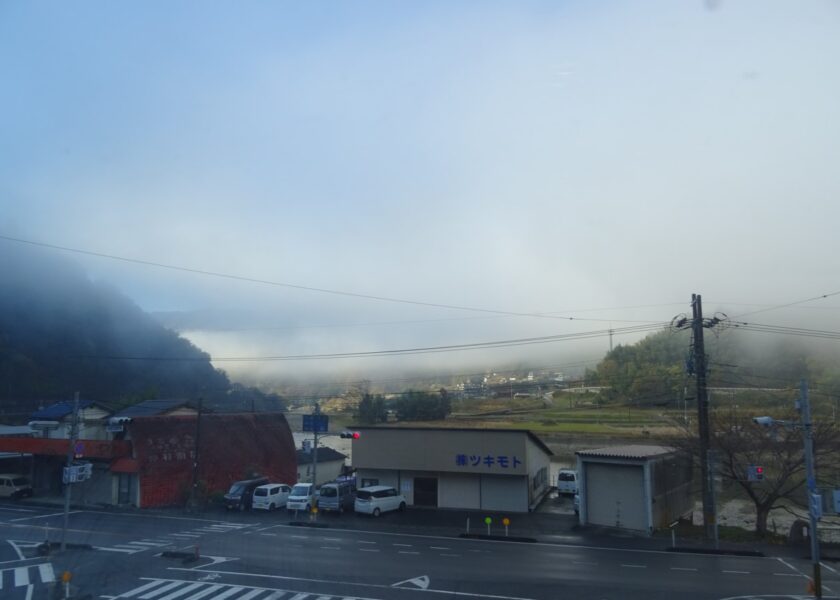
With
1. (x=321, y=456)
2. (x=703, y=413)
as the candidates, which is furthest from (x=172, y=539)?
(x=321, y=456)

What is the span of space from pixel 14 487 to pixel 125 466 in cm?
912

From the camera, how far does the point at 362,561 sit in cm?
2036

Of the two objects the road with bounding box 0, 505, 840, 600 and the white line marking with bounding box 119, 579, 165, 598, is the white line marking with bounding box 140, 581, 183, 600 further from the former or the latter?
the white line marking with bounding box 119, 579, 165, 598

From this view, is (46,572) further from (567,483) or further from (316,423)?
(567,483)

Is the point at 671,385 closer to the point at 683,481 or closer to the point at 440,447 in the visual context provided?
the point at 683,481

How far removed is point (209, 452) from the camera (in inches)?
A: 1652

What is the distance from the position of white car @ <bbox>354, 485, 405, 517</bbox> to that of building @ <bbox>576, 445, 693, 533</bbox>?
982 centimetres

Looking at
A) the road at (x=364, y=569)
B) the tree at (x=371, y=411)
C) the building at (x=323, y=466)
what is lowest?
the building at (x=323, y=466)

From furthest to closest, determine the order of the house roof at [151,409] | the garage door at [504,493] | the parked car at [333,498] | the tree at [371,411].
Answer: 1. the tree at [371,411]
2. the house roof at [151,409]
3. the garage door at [504,493]
4. the parked car at [333,498]

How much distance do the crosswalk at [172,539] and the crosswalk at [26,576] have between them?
11.1 ft

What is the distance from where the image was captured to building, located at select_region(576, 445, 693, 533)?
27.7m

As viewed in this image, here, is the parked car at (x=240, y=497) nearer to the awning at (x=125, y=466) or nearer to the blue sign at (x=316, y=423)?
the awning at (x=125, y=466)

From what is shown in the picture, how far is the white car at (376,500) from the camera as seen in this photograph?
105 feet

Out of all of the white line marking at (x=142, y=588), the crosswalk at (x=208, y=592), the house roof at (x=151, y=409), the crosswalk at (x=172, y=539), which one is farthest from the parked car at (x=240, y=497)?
the crosswalk at (x=208, y=592)
